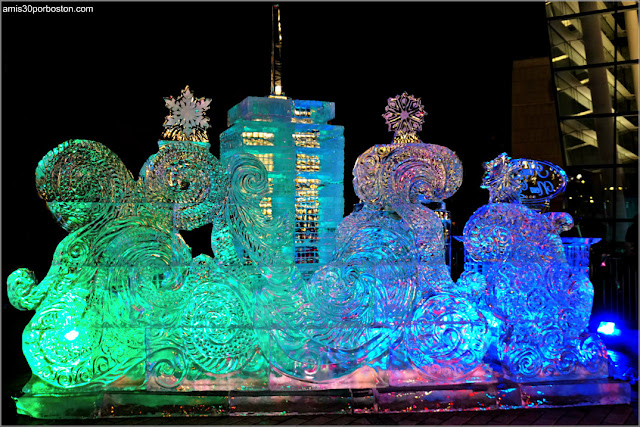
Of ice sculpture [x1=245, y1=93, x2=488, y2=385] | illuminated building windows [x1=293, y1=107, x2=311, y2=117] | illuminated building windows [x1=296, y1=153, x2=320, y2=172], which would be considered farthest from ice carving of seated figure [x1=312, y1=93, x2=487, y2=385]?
illuminated building windows [x1=293, y1=107, x2=311, y2=117]

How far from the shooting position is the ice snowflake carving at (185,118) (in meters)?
4.12

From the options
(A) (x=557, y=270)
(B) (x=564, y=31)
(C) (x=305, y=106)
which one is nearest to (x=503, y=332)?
(A) (x=557, y=270)

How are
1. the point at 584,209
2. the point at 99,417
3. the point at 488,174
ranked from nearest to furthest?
the point at 99,417, the point at 488,174, the point at 584,209

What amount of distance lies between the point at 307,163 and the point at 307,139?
215 mm

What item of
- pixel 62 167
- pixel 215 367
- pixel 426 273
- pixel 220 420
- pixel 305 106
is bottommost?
pixel 220 420

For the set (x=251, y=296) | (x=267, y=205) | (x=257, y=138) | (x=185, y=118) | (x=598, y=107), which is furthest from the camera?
(x=598, y=107)

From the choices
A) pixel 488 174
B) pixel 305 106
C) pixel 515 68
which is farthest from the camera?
pixel 515 68

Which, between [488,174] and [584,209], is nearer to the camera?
[488,174]

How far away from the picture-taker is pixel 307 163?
501cm

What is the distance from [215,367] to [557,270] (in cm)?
250

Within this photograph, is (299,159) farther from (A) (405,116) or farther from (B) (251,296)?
(B) (251,296)

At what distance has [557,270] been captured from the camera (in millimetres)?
4051

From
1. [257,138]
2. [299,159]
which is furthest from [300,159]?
[257,138]

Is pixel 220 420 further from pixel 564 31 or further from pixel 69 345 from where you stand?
pixel 564 31
